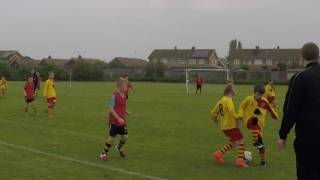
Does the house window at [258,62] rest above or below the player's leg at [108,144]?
above

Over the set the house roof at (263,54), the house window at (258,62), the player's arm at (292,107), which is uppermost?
the house roof at (263,54)

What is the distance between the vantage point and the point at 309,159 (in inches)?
236

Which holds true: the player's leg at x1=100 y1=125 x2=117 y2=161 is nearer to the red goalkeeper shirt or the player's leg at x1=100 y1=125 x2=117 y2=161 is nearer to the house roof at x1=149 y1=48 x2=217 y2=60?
the red goalkeeper shirt

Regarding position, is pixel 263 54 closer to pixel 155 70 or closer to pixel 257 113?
pixel 155 70

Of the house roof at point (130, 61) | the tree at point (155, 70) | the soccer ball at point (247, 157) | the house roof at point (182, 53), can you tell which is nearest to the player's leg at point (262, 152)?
the soccer ball at point (247, 157)

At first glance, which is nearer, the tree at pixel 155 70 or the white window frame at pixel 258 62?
the tree at pixel 155 70

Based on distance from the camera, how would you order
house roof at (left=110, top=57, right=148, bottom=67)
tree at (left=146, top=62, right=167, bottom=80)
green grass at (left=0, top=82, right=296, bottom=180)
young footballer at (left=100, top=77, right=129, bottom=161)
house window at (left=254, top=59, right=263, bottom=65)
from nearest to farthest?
green grass at (left=0, top=82, right=296, bottom=180) < young footballer at (left=100, top=77, right=129, bottom=161) < tree at (left=146, top=62, right=167, bottom=80) < house roof at (left=110, top=57, right=148, bottom=67) < house window at (left=254, top=59, right=263, bottom=65)

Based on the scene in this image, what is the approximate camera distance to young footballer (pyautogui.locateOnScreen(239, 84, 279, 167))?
35.5 feet

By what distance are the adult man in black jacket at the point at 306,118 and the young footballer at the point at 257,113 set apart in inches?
186

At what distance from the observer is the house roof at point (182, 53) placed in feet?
457

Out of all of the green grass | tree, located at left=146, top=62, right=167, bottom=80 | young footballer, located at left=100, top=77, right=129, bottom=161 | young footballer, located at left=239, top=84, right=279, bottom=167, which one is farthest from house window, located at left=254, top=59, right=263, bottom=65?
young footballer, located at left=239, top=84, right=279, bottom=167

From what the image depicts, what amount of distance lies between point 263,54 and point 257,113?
415 ft

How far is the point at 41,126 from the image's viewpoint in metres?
17.6

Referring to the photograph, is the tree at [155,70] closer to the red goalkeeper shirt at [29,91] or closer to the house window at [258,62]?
the house window at [258,62]
